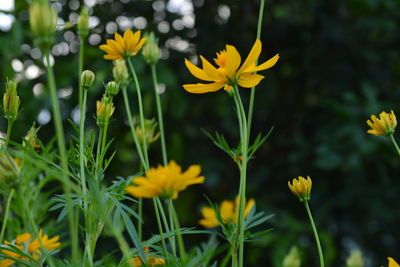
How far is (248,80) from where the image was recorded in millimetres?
326

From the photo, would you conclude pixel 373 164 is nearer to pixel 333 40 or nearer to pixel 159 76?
pixel 333 40

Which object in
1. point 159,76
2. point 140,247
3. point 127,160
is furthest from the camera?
point 127,160

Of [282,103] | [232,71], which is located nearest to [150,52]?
[232,71]

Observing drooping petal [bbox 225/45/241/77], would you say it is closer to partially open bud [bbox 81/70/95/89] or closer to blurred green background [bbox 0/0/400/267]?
partially open bud [bbox 81/70/95/89]

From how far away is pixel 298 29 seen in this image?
4.77 feet

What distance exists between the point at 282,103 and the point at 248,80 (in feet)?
3.95

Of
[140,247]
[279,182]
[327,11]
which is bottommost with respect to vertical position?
[279,182]

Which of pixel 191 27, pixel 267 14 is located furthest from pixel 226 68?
pixel 267 14

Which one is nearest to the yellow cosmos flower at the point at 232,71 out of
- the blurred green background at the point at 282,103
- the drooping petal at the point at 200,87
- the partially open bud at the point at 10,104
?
the drooping petal at the point at 200,87

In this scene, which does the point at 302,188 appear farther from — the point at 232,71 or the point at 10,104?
the point at 10,104

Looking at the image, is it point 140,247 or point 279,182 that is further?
point 279,182

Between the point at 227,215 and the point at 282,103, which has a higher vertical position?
the point at 227,215

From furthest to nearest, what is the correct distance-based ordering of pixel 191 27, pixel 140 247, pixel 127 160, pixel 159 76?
pixel 191 27 → pixel 127 160 → pixel 159 76 → pixel 140 247

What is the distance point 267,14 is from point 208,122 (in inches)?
14.8
